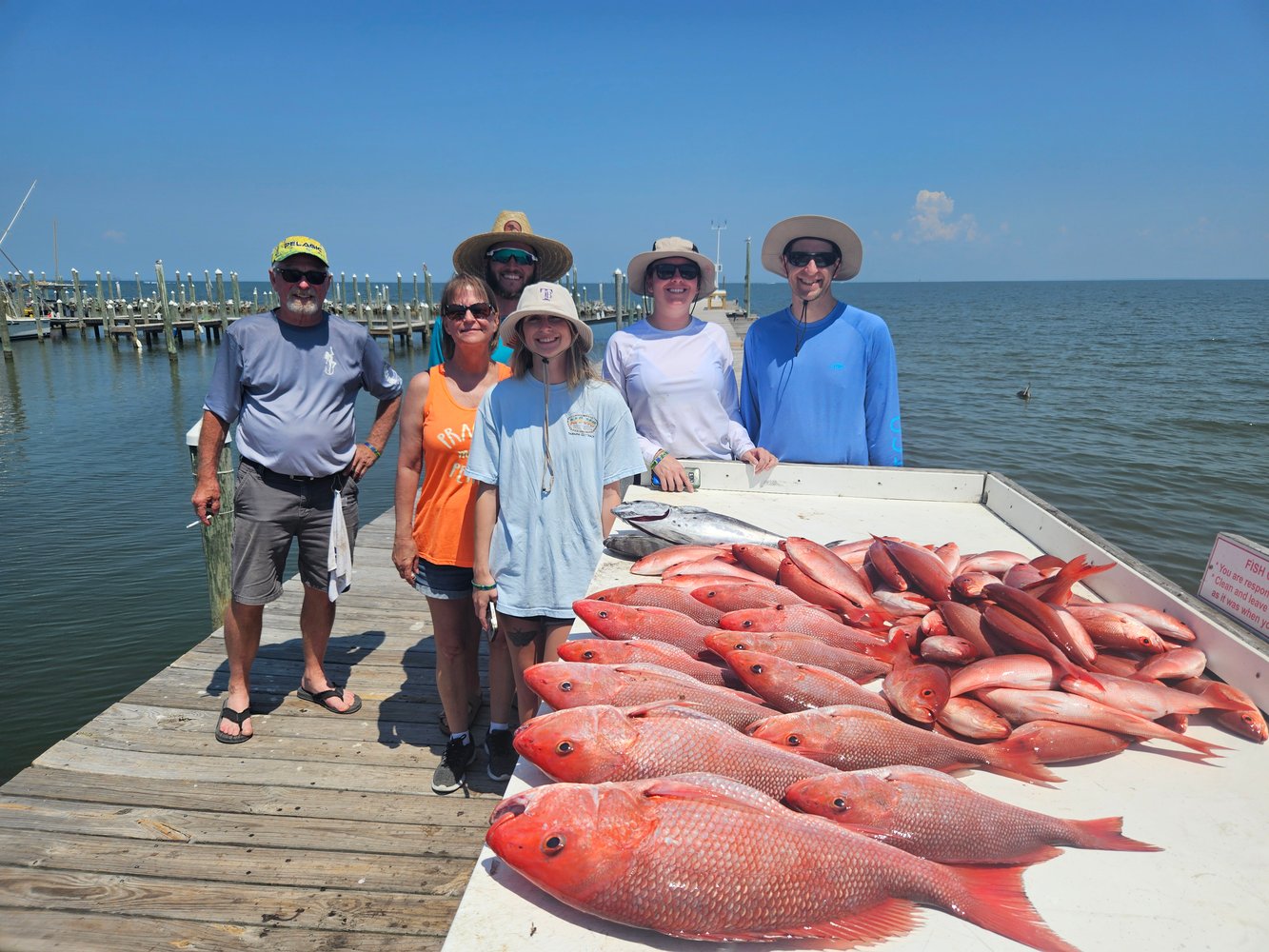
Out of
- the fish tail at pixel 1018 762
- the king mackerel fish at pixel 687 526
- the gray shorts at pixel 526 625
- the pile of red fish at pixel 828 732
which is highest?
the king mackerel fish at pixel 687 526

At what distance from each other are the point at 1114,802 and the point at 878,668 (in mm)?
653

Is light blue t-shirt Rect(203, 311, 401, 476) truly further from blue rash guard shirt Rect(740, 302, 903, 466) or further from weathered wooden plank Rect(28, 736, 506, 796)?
blue rash guard shirt Rect(740, 302, 903, 466)

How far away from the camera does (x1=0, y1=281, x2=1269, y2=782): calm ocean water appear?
807 cm

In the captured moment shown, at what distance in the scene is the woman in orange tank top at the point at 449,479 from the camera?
3094 millimetres

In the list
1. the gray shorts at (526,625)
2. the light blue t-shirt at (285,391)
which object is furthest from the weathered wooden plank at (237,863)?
the light blue t-shirt at (285,391)

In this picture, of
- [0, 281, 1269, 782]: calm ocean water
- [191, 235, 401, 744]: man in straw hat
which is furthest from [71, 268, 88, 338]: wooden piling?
[191, 235, 401, 744]: man in straw hat

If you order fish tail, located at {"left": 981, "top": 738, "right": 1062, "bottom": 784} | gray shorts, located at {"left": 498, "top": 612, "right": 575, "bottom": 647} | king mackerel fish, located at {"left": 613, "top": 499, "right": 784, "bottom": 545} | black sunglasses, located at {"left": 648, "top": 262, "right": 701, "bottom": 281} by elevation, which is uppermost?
black sunglasses, located at {"left": 648, "top": 262, "right": 701, "bottom": 281}

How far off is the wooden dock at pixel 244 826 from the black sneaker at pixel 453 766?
54 mm

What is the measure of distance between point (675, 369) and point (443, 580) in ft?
5.31

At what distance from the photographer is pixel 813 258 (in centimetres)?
392

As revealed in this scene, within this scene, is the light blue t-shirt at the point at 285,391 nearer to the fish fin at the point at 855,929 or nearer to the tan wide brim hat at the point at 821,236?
the tan wide brim hat at the point at 821,236

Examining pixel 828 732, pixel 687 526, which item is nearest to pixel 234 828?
pixel 687 526

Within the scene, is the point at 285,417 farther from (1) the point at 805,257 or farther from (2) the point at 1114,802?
(2) the point at 1114,802

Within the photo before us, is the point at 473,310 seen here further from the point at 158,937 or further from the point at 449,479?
the point at 158,937
